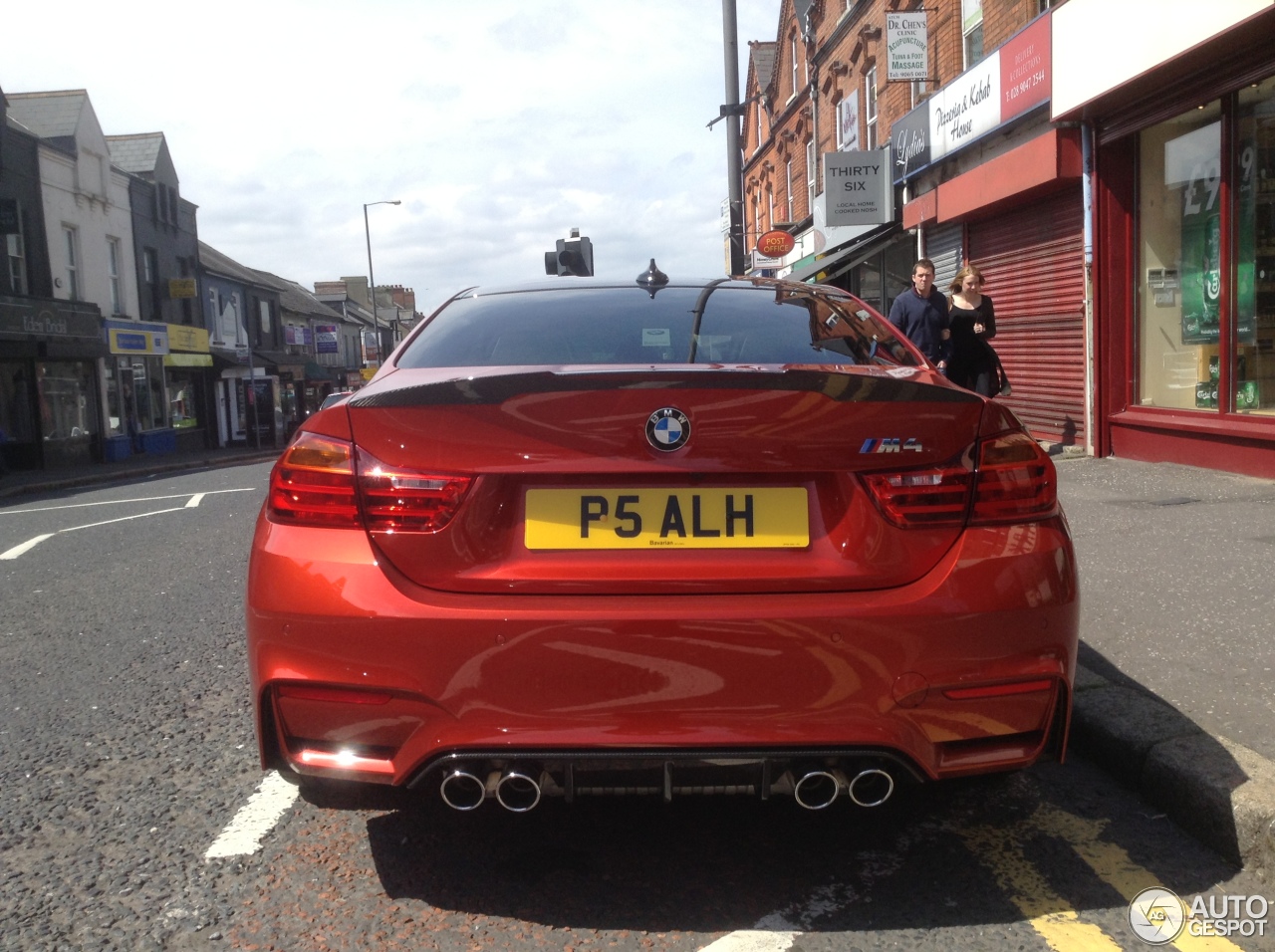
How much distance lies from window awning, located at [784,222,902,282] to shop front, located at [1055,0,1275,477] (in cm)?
685

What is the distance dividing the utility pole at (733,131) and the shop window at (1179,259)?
5.56 meters

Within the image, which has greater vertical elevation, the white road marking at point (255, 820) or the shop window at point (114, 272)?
the shop window at point (114, 272)

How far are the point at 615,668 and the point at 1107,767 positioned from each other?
73.9 inches

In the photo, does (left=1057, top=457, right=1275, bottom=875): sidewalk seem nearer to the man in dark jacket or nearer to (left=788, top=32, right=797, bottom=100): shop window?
the man in dark jacket

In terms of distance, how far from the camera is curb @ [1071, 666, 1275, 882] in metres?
2.79

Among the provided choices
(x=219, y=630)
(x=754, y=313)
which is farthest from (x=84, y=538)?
(x=754, y=313)

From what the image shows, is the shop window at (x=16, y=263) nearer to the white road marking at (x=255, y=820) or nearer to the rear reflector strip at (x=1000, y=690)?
the white road marking at (x=255, y=820)

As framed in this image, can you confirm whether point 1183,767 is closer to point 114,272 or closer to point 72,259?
point 72,259

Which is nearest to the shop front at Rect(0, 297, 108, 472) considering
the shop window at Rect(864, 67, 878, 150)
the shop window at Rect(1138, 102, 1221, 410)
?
the shop window at Rect(864, 67, 878, 150)

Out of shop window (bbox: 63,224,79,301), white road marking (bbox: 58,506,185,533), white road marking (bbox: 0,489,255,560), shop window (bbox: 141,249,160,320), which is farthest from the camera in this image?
shop window (bbox: 141,249,160,320)

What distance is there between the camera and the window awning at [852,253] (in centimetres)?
1875

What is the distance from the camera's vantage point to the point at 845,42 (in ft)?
72.1

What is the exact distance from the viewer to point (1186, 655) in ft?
13.9

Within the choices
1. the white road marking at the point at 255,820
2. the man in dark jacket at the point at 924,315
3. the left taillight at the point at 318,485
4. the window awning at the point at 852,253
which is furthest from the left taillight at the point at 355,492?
the window awning at the point at 852,253
